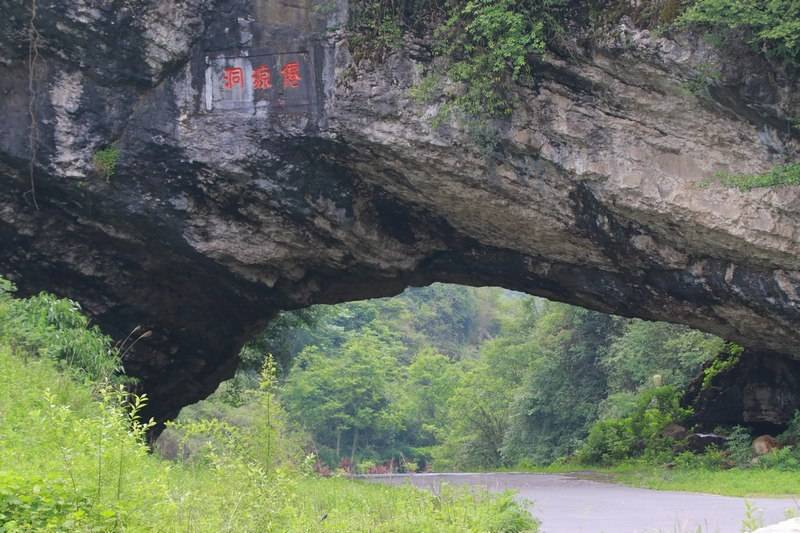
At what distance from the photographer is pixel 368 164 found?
1051cm

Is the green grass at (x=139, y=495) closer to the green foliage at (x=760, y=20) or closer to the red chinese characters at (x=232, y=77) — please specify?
the red chinese characters at (x=232, y=77)

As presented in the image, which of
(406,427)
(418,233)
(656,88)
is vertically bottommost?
(406,427)

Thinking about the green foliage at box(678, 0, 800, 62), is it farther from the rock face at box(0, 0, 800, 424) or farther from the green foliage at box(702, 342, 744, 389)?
the green foliage at box(702, 342, 744, 389)

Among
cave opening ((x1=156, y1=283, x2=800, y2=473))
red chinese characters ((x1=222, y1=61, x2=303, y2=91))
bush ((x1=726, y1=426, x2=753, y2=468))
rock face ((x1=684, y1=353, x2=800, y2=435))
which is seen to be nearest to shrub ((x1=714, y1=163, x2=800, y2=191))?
bush ((x1=726, y1=426, x2=753, y2=468))

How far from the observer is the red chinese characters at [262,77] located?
1044 centimetres

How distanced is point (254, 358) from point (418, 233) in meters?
6.56

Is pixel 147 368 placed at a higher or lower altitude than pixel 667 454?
higher

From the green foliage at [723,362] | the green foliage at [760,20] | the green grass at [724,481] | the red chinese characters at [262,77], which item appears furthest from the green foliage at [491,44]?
the green foliage at [723,362]

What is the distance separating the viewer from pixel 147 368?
13.3 meters

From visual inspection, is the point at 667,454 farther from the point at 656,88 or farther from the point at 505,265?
the point at 656,88

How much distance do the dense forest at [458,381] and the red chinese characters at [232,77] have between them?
14.2ft

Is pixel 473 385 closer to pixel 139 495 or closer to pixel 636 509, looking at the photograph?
pixel 636 509

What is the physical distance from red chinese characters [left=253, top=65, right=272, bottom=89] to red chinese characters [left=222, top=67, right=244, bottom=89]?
169 mm

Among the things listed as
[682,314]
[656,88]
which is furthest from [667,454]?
[656,88]
